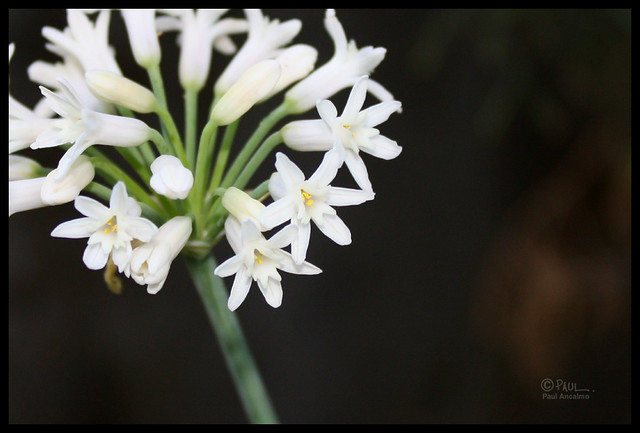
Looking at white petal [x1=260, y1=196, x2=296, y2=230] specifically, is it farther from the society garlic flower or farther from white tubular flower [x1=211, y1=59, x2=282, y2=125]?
white tubular flower [x1=211, y1=59, x2=282, y2=125]

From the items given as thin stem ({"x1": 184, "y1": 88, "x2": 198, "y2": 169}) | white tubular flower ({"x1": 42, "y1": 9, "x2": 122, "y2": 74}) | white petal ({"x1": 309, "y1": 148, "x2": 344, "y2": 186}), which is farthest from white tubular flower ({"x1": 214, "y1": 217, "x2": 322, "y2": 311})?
white tubular flower ({"x1": 42, "y1": 9, "x2": 122, "y2": 74})

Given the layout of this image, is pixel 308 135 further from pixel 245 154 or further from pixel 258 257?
pixel 258 257

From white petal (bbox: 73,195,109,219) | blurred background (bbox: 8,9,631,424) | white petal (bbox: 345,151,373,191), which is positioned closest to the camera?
white petal (bbox: 73,195,109,219)

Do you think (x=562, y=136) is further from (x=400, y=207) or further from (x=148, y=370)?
(x=148, y=370)

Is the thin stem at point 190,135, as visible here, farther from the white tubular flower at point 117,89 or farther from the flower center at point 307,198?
the flower center at point 307,198

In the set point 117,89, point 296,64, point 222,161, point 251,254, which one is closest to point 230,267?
point 251,254

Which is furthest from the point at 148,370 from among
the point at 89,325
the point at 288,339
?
the point at 288,339
